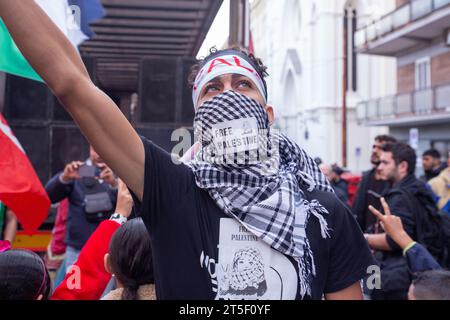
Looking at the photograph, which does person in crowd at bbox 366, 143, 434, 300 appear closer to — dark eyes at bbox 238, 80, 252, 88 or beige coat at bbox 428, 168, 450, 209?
beige coat at bbox 428, 168, 450, 209

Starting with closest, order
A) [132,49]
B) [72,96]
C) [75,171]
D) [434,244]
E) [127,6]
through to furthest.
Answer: [72,96], [434,244], [75,171], [127,6], [132,49]

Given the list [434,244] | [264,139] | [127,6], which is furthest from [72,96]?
[127,6]

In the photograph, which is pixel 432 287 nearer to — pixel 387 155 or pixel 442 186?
pixel 387 155

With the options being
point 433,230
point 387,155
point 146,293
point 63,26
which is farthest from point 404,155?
point 63,26

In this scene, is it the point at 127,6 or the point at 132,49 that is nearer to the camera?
the point at 127,6

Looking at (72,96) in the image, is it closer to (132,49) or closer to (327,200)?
(327,200)

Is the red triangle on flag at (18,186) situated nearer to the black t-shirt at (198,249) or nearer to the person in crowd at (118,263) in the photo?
the person in crowd at (118,263)

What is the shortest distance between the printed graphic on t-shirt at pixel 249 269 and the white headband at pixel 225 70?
1.50 ft

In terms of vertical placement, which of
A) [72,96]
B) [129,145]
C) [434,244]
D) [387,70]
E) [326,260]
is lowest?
[434,244]

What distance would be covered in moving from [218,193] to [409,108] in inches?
797

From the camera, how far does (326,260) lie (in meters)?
1.42

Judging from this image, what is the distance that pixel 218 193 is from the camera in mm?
1333
